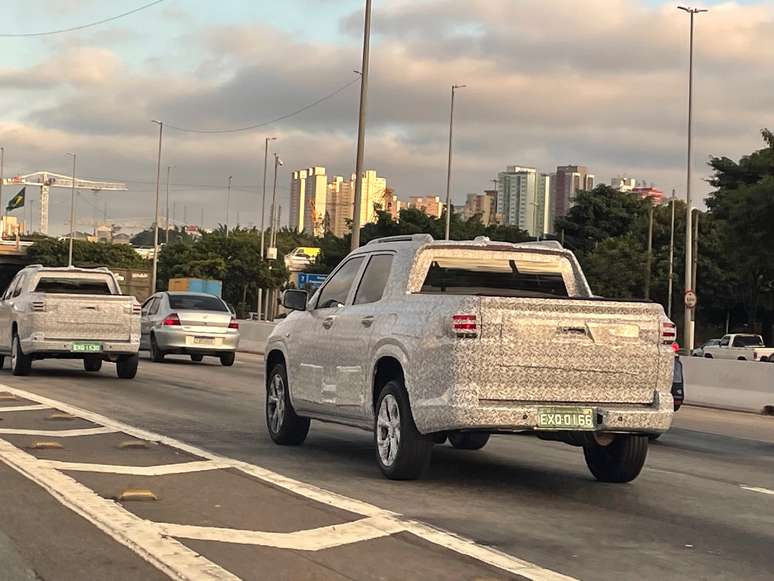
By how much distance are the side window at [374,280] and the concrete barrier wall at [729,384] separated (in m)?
12.0

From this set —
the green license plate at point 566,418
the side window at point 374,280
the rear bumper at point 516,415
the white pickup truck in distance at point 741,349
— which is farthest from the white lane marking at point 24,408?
the white pickup truck in distance at point 741,349

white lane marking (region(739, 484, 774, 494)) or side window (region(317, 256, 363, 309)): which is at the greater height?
side window (region(317, 256, 363, 309))

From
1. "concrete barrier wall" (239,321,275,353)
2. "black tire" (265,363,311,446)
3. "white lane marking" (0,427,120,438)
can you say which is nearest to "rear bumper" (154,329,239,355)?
"concrete barrier wall" (239,321,275,353)

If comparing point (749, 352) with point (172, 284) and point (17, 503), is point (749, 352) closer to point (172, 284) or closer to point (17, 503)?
point (172, 284)

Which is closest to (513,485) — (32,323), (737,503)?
(737,503)

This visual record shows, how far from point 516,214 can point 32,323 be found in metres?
120

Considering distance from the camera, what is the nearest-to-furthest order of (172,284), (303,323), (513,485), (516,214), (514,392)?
1. (514,392)
2. (513,485)
3. (303,323)
4. (172,284)
5. (516,214)

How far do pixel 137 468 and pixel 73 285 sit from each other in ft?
41.7

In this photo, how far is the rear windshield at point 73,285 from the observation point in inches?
837

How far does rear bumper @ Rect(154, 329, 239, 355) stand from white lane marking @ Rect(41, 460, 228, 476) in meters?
16.7

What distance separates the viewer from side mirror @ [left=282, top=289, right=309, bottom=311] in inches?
446

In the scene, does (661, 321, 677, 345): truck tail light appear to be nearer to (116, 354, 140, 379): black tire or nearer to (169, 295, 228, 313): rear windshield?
(116, 354, 140, 379): black tire

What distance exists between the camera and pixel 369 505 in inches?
313

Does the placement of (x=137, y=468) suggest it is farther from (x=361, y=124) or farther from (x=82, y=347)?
(x=361, y=124)
